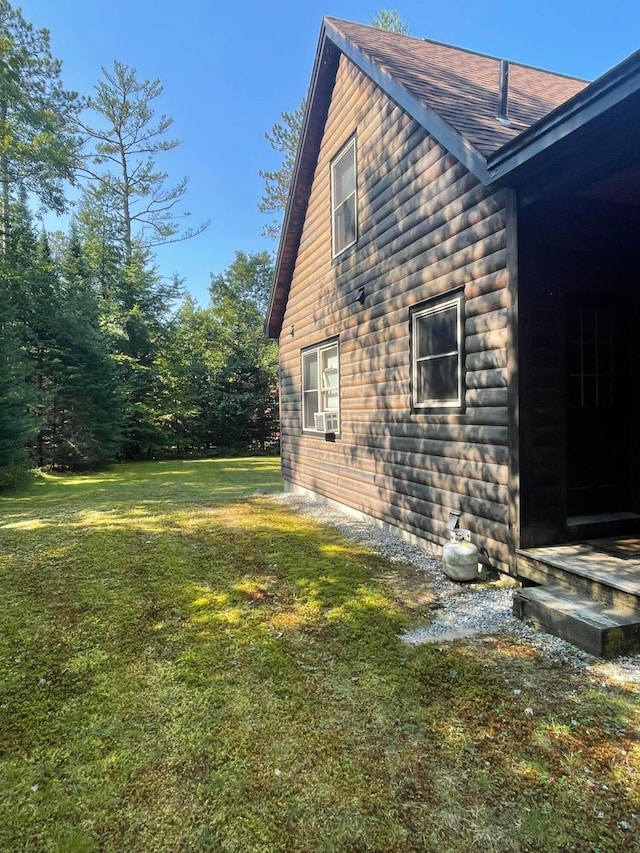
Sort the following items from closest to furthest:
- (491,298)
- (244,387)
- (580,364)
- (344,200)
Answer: (491,298)
(580,364)
(344,200)
(244,387)

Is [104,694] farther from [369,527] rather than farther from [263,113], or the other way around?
[263,113]

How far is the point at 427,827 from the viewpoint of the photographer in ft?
5.00

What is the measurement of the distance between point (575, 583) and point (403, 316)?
3.27 meters

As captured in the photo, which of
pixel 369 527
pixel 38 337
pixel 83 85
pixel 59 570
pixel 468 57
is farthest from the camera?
pixel 83 85

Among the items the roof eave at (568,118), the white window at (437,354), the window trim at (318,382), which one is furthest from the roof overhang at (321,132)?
the window trim at (318,382)

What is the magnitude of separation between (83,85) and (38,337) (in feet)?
36.0

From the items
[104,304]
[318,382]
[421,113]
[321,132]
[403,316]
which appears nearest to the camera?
[421,113]

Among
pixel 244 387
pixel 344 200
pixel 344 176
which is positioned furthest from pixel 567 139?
pixel 244 387

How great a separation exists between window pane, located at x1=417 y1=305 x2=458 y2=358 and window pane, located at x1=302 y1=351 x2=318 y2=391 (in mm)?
3550

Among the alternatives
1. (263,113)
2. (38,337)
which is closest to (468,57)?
(38,337)

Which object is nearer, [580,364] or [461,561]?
[461,561]

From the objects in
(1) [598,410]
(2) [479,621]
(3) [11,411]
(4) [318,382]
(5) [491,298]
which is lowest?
(2) [479,621]

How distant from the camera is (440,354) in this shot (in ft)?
15.0

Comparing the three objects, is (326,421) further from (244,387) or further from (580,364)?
(244,387)
